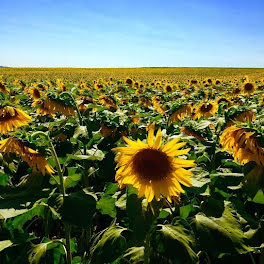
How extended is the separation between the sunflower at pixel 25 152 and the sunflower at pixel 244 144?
3.79 feet

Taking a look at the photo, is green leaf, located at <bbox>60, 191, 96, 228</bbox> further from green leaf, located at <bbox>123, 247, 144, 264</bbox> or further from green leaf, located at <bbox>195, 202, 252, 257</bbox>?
green leaf, located at <bbox>195, 202, 252, 257</bbox>

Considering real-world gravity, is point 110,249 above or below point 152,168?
below

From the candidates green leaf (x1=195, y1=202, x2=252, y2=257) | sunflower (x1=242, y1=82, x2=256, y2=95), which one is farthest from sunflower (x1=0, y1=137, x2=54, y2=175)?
sunflower (x1=242, y1=82, x2=256, y2=95)

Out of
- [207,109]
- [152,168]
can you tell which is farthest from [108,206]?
[207,109]

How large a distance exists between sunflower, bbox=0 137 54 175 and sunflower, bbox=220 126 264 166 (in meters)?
1.16

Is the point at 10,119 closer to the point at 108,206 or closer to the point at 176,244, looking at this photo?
the point at 108,206

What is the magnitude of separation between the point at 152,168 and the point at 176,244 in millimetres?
425

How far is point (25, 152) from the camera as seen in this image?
5.63 feet

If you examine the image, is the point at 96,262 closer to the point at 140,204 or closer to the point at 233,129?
the point at 140,204

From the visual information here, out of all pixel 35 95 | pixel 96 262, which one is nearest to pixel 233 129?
pixel 96 262

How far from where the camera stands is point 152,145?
159 centimetres

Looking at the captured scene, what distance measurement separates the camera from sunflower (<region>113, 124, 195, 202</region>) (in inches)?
61.3

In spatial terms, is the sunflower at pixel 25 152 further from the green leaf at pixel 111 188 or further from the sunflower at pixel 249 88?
the sunflower at pixel 249 88

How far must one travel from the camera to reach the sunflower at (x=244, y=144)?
1622mm
